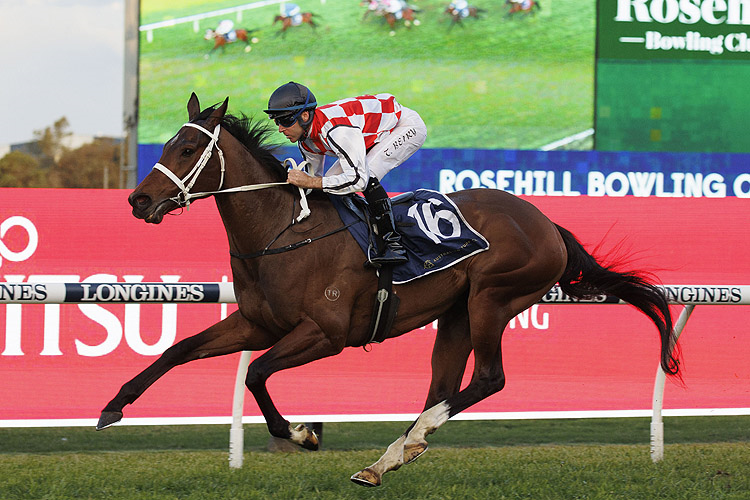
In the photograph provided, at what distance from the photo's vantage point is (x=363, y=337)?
4.16 meters

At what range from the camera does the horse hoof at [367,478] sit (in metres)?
3.93

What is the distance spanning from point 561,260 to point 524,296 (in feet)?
0.74

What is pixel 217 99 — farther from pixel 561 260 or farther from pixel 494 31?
pixel 561 260

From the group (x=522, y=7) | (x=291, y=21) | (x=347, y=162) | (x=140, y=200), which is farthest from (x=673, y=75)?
(x=140, y=200)

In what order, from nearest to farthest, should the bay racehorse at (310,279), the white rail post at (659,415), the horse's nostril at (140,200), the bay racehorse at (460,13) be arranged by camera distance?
1. the horse's nostril at (140,200)
2. the bay racehorse at (310,279)
3. the white rail post at (659,415)
4. the bay racehorse at (460,13)

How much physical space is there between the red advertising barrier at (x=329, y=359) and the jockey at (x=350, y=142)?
1.33m

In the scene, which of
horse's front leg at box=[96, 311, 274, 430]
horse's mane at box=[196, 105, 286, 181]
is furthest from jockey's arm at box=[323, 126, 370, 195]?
horse's front leg at box=[96, 311, 274, 430]

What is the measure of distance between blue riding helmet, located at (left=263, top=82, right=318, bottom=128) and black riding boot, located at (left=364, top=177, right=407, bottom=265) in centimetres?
40

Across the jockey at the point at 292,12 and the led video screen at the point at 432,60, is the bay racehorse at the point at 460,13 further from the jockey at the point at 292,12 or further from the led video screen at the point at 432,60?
the jockey at the point at 292,12

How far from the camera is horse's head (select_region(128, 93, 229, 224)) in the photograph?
149 inches

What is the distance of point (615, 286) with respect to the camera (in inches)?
184

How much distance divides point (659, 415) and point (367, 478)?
1.67 meters

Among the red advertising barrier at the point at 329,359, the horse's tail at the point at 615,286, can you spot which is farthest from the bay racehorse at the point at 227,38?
the horse's tail at the point at 615,286

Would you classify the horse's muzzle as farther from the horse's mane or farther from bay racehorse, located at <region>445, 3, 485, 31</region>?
bay racehorse, located at <region>445, 3, 485, 31</region>
